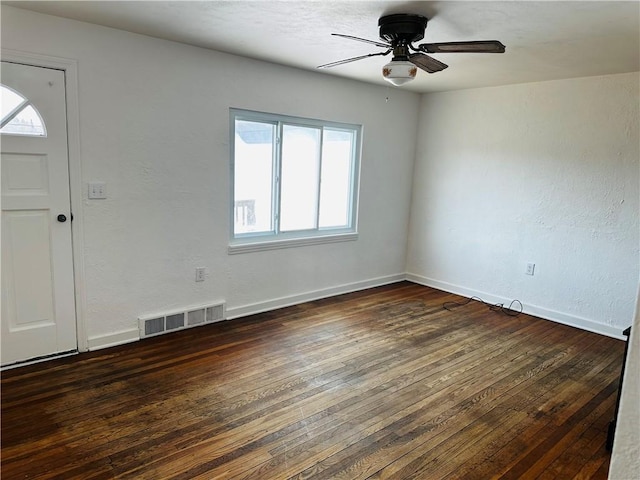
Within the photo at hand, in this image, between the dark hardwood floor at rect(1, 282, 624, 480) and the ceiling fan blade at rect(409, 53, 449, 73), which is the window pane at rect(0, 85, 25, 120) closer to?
the dark hardwood floor at rect(1, 282, 624, 480)

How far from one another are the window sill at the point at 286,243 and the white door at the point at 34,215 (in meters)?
1.38

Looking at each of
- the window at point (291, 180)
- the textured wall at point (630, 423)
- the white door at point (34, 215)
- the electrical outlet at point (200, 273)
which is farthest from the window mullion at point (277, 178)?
the textured wall at point (630, 423)

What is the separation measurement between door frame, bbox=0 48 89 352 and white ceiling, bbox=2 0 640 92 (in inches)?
11.7

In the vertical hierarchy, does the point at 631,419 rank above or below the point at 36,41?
below

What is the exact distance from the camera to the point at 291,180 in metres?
4.34

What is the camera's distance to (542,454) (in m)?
2.25

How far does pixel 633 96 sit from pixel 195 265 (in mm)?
4068

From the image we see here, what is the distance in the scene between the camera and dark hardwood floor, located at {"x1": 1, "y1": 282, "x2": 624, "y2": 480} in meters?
2.11

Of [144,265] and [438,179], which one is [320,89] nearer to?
[438,179]

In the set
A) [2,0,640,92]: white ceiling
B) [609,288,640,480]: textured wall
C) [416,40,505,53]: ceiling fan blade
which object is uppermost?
[2,0,640,92]: white ceiling

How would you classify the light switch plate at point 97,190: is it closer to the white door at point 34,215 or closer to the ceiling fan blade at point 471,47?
the white door at point 34,215

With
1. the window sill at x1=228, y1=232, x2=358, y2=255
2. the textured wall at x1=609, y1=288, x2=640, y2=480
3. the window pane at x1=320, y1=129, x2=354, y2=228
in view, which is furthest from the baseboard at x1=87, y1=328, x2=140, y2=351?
the textured wall at x1=609, y1=288, x2=640, y2=480

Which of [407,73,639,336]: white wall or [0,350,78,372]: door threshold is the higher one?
[407,73,639,336]: white wall

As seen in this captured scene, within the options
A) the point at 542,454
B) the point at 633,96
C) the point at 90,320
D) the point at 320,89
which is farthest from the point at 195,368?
the point at 633,96
